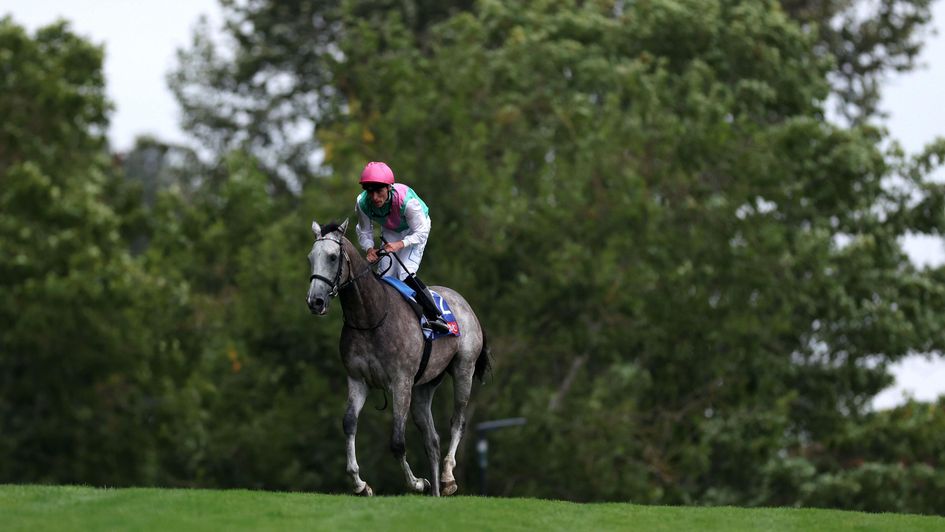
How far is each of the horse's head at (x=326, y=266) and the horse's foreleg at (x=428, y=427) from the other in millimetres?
2373

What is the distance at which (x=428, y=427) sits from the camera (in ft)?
62.4

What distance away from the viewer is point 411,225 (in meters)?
18.2

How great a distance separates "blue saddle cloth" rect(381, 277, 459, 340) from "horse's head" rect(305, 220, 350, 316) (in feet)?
4.27

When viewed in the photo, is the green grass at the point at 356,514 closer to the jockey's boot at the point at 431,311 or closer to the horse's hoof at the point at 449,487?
the horse's hoof at the point at 449,487

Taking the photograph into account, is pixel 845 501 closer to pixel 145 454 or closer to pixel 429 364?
pixel 145 454

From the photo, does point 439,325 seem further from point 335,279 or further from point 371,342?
point 335,279

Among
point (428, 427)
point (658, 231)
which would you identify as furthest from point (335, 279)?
point (658, 231)

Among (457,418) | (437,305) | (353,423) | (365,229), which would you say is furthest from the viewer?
(457,418)

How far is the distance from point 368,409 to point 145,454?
28.0 ft

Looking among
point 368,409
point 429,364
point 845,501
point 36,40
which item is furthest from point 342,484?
point 429,364

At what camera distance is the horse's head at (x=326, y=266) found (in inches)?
651

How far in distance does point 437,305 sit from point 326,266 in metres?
2.29

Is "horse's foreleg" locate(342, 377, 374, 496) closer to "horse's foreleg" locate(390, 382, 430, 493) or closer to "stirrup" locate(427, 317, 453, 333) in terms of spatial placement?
"horse's foreleg" locate(390, 382, 430, 493)

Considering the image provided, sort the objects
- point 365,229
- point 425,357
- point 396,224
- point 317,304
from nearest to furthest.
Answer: point 317,304
point 365,229
point 396,224
point 425,357
